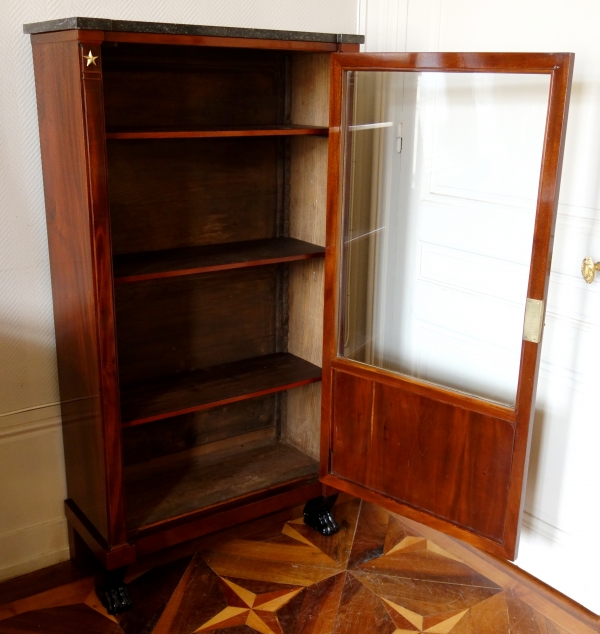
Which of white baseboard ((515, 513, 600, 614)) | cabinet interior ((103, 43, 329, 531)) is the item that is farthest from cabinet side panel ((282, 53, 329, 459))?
white baseboard ((515, 513, 600, 614))

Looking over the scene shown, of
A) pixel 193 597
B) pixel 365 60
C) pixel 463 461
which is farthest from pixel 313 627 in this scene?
pixel 365 60

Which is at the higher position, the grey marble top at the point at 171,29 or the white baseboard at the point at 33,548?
the grey marble top at the point at 171,29

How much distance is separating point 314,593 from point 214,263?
79cm

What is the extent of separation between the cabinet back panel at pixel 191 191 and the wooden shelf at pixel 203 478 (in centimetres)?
58

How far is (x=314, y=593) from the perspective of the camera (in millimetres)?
1729

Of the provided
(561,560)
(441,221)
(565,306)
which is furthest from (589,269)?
(561,560)

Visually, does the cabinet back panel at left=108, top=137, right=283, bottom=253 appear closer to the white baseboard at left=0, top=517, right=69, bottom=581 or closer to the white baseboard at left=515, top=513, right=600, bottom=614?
the white baseboard at left=0, top=517, right=69, bottom=581

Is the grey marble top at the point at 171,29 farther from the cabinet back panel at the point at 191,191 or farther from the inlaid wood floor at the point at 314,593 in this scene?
the inlaid wood floor at the point at 314,593

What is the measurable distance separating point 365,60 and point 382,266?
0.49 m

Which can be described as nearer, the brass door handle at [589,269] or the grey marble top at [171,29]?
the grey marble top at [171,29]

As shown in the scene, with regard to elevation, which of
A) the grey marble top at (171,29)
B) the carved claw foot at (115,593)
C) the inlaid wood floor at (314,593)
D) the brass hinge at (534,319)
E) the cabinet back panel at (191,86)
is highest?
the grey marble top at (171,29)

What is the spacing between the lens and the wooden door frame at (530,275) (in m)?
1.31

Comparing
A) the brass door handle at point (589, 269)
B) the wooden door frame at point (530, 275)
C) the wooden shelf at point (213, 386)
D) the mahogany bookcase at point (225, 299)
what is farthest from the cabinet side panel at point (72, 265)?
the brass door handle at point (589, 269)

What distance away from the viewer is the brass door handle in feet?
4.85
